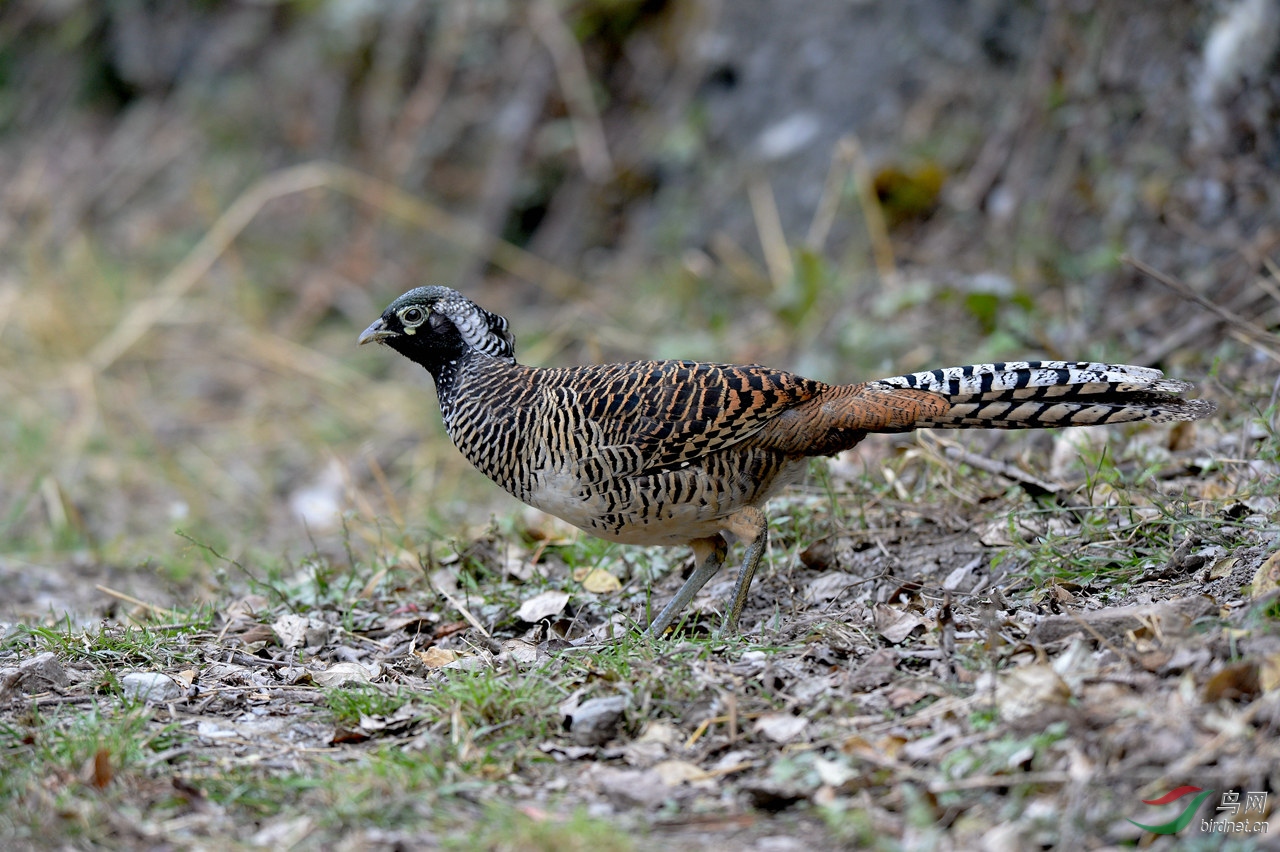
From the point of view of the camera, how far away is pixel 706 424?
4.00m

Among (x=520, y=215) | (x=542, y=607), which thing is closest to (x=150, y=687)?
(x=542, y=607)

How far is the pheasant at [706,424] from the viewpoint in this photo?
3.80 m

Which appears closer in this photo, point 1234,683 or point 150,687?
point 1234,683

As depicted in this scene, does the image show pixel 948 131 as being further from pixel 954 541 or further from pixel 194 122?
pixel 194 122

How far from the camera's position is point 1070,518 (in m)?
4.44

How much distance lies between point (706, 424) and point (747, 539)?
0.49 metres

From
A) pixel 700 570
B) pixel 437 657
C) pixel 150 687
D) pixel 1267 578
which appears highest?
pixel 1267 578

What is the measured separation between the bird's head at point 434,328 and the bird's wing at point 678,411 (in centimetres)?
60

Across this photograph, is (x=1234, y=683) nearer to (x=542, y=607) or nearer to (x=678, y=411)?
(x=678, y=411)

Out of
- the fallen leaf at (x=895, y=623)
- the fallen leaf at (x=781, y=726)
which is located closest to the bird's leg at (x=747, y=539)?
the fallen leaf at (x=895, y=623)

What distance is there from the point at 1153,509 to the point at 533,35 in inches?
297

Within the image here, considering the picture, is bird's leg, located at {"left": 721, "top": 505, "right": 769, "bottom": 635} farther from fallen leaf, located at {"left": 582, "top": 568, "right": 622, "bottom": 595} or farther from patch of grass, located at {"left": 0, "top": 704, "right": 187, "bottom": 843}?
patch of grass, located at {"left": 0, "top": 704, "right": 187, "bottom": 843}

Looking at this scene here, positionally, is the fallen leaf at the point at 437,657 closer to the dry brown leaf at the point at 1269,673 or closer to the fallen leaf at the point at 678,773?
the fallen leaf at the point at 678,773

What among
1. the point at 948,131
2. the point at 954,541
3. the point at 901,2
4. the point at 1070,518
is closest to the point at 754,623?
the point at 954,541
